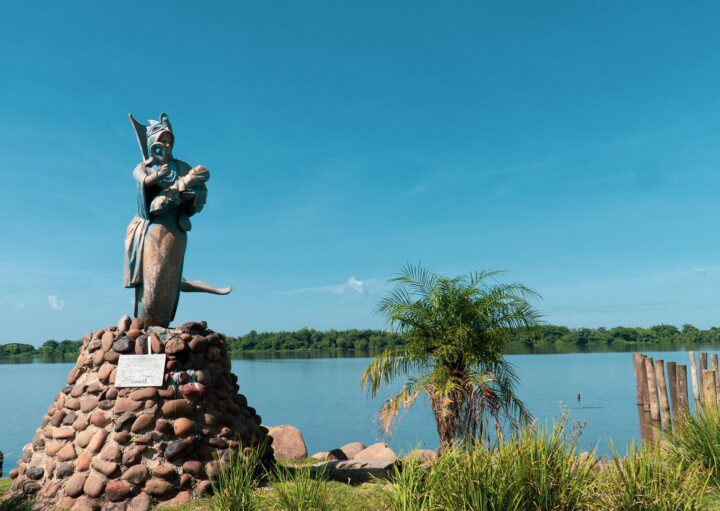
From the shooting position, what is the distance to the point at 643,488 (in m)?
5.61

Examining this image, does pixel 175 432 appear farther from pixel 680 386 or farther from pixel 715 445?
pixel 680 386

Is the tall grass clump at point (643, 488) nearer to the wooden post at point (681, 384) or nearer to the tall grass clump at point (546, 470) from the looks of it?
the tall grass clump at point (546, 470)

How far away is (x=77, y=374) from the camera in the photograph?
906 centimetres

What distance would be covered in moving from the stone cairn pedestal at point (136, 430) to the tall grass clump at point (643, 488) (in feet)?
16.7

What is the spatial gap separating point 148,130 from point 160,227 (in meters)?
1.81

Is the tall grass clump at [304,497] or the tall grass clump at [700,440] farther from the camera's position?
the tall grass clump at [700,440]

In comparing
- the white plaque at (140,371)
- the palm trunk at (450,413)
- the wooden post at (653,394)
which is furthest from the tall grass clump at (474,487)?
the wooden post at (653,394)

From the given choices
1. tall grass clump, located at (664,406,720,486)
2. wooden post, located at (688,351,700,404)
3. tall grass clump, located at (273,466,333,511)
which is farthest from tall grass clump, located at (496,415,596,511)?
wooden post, located at (688,351,700,404)

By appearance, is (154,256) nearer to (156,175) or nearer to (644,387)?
(156,175)

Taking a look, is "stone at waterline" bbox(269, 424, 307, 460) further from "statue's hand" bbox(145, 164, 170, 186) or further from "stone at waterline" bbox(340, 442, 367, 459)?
"statue's hand" bbox(145, 164, 170, 186)

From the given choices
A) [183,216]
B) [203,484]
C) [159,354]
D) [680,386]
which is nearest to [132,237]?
[183,216]

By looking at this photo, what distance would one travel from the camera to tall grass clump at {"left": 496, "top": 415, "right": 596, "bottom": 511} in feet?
17.9

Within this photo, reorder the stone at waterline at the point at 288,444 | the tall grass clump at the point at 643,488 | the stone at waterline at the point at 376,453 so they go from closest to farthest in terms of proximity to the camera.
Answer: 1. the tall grass clump at the point at 643,488
2. the stone at waterline at the point at 376,453
3. the stone at waterline at the point at 288,444

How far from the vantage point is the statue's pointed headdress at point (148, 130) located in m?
9.73
